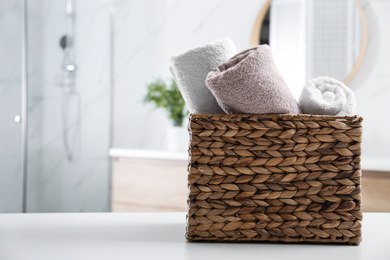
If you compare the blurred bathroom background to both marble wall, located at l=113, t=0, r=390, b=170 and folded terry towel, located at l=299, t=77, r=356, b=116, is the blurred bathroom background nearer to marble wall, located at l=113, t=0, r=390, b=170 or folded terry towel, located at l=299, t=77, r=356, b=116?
marble wall, located at l=113, t=0, r=390, b=170

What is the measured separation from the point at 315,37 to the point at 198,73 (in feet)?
6.38

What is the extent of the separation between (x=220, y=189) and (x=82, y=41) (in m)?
2.51

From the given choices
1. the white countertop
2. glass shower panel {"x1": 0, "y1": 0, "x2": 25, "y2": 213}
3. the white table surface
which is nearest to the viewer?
the white table surface

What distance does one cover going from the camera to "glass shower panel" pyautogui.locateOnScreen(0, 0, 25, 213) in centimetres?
241

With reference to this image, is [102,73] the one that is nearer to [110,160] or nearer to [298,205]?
[110,160]

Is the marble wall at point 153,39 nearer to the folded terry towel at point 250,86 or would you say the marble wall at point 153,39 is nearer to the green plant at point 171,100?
the green plant at point 171,100

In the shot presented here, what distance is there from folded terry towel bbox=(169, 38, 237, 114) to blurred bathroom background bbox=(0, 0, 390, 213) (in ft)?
4.41

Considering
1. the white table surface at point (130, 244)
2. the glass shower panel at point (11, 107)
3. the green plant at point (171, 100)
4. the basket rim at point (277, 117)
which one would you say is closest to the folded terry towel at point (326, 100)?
the basket rim at point (277, 117)

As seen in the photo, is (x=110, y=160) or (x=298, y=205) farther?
(x=110, y=160)

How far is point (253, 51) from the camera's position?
0.60 meters

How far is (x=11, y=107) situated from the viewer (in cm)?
246

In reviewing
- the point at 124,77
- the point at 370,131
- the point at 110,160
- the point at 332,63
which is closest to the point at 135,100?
the point at 124,77

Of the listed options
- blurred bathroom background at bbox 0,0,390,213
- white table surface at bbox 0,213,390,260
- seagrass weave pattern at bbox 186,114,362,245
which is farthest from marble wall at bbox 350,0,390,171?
seagrass weave pattern at bbox 186,114,362,245

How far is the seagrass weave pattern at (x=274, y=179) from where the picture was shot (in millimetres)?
579
